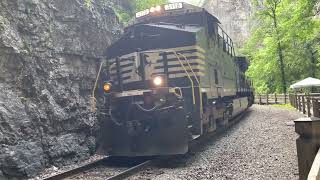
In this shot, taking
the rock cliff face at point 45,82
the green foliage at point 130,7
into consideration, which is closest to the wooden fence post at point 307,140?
the rock cliff face at point 45,82

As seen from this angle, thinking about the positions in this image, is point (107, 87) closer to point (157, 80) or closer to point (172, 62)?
point (157, 80)

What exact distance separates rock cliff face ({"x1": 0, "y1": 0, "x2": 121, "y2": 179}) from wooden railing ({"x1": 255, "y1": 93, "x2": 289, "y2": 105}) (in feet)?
60.5

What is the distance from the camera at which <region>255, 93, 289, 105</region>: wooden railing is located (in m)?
25.8

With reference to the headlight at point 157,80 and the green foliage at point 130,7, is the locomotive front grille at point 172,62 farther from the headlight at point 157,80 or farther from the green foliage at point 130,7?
the green foliage at point 130,7

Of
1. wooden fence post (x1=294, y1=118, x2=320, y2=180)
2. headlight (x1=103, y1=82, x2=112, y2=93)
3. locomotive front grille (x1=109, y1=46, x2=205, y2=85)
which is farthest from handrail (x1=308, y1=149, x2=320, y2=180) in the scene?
headlight (x1=103, y1=82, x2=112, y2=93)

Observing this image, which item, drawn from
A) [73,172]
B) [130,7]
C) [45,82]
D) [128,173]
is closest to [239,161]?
[128,173]

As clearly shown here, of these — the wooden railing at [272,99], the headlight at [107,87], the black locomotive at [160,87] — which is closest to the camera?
the black locomotive at [160,87]

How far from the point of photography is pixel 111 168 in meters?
7.42

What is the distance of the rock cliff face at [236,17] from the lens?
221 ft

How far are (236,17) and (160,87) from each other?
64113mm

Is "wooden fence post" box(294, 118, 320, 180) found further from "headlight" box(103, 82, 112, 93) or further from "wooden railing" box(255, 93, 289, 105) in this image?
"wooden railing" box(255, 93, 289, 105)

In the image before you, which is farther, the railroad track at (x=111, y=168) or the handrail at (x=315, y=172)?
the railroad track at (x=111, y=168)

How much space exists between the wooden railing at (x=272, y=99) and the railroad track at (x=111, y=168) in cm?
Answer: 2010

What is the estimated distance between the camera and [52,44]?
924cm
